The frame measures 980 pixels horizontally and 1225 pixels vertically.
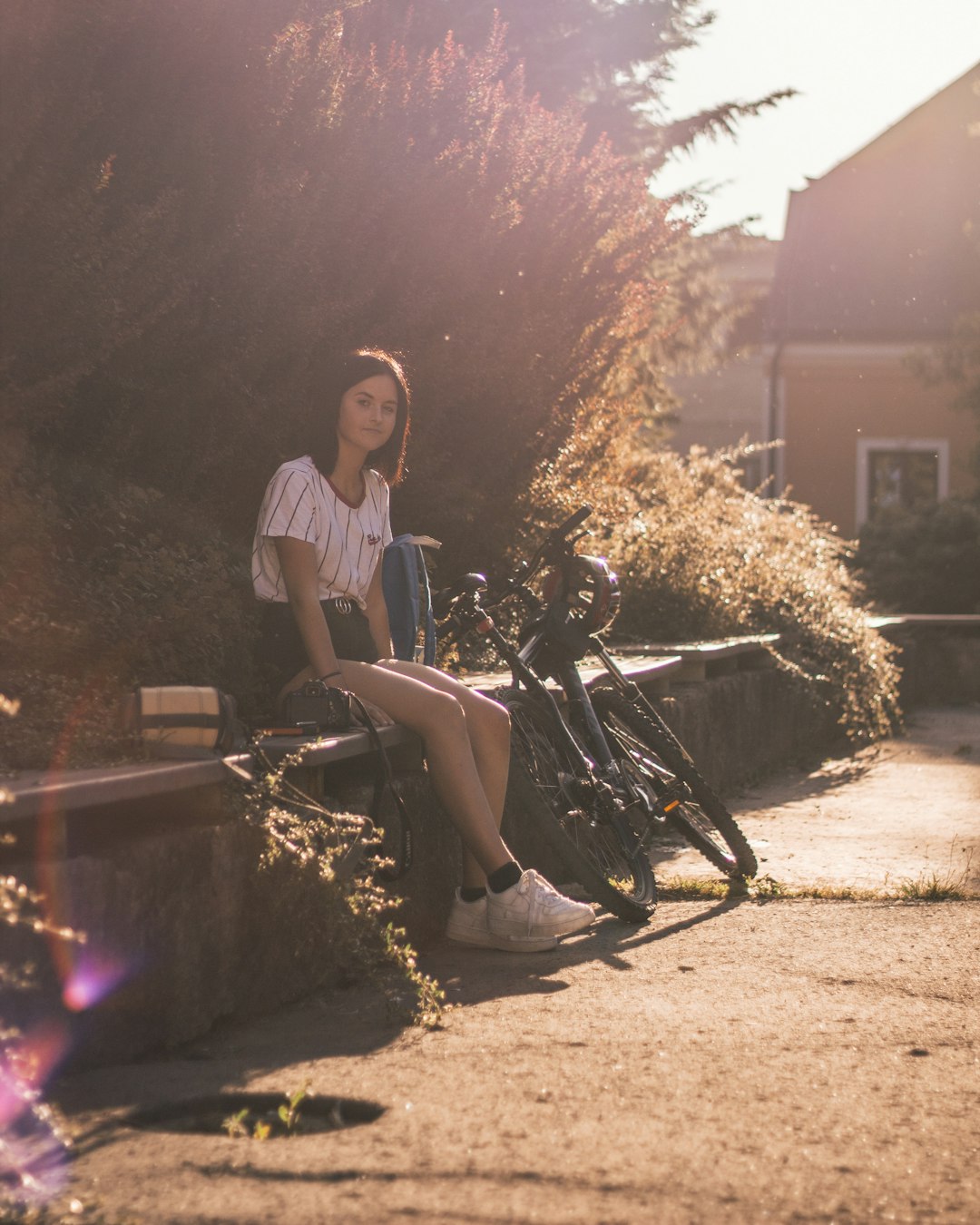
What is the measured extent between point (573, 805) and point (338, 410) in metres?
1.53

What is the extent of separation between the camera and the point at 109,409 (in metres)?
6.15

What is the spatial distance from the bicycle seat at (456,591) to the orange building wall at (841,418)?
80.7ft

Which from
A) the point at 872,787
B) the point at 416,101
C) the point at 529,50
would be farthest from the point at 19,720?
the point at 529,50

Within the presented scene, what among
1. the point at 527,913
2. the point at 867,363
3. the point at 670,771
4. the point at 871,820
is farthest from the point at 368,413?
the point at 867,363

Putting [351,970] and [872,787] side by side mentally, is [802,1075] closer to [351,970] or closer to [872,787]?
[351,970]

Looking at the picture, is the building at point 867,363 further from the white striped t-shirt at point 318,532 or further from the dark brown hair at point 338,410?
the white striped t-shirt at point 318,532

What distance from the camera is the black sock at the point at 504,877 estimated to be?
503 cm

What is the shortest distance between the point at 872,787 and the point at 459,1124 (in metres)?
6.25

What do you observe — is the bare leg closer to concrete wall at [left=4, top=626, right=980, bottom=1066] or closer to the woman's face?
concrete wall at [left=4, top=626, right=980, bottom=1066]

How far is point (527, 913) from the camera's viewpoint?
5.04m

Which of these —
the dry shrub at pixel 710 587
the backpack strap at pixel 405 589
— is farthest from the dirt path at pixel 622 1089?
the dry shrub at pixel 710 587

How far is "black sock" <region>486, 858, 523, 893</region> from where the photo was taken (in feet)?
16.5

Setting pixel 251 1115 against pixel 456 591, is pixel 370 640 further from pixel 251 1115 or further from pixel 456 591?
pixel 251 1115

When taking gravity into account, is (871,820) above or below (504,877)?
below
